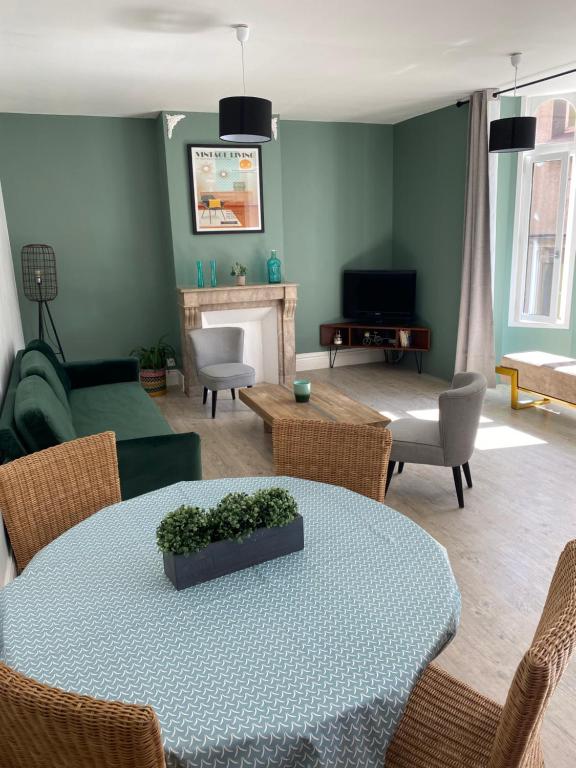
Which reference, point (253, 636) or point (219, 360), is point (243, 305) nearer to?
point (219, 360)

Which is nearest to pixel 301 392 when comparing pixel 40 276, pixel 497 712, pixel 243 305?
pixel 243 305

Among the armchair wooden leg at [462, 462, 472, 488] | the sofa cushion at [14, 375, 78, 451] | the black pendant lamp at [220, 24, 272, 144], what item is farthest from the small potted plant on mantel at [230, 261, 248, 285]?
the sofa cushion at [14, 375, 78, 451]

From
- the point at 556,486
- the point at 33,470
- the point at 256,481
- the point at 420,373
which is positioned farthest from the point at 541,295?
the point at 33,470

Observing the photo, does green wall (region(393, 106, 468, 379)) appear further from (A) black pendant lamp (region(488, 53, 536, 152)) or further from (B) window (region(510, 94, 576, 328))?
(A) black pendant lamp (region(488, 53, 536, 152))

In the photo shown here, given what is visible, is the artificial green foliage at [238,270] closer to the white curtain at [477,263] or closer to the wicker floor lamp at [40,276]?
the wicker floor lamp at [40,276]

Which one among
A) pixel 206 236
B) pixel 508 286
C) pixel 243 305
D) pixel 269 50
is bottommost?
pixel 243 305

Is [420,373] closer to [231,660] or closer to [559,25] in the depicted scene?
Answer: [559,25]

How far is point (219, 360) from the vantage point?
5.59 m

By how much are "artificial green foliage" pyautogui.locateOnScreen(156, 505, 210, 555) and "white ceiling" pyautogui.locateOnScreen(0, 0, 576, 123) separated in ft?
8.75

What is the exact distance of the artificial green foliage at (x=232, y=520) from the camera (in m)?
1.51

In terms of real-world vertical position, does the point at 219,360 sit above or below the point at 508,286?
below

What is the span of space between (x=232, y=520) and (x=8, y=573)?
1570 mm

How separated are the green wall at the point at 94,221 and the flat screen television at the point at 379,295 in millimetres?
2081

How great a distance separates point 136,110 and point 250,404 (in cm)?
304
